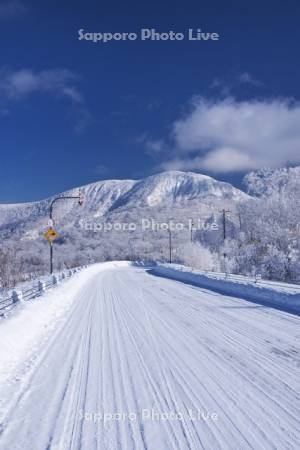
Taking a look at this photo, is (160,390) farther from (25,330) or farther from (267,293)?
(267,293)

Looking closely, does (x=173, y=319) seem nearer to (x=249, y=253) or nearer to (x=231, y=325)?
(x=231, y=325)

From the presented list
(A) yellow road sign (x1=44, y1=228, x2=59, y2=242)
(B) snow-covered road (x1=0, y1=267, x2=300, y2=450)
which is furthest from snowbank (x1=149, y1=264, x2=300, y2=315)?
(A) yellow road sign (x1=44, y1=228, x2=59, y2=242)

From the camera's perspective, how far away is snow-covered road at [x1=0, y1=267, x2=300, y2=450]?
3.75 metres

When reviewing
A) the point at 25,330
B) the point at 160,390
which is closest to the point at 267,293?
→ the point at 25,330

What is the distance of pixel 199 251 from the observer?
233 ft

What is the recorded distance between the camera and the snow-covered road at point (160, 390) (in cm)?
375

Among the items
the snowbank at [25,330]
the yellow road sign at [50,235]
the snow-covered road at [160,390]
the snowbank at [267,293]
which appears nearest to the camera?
the snow-covered road at [160,390]

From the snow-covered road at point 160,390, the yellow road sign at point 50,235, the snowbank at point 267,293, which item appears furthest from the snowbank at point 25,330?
the yellow road sign at point 50,235

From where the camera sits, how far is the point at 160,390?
4965 millimetres

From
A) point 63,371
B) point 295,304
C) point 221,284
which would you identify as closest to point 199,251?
point 221,284

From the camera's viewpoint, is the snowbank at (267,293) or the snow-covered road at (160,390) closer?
the snow-covered road at (160,390)

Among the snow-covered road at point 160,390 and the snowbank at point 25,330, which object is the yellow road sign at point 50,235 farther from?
the snow-covered road at point 160,390

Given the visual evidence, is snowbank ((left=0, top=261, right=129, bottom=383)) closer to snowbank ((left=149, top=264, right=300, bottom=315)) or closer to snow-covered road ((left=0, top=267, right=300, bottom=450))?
snow-covered road ((left=0, top=267, right=300, bottom=450))

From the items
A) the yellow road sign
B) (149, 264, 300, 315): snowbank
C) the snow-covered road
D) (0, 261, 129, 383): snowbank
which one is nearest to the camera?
the snow-covered road
